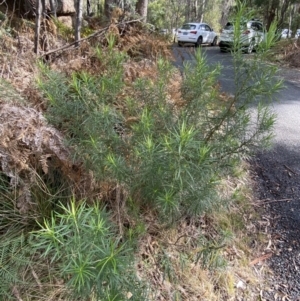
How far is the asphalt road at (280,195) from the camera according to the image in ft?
7.07

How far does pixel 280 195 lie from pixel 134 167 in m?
1.92

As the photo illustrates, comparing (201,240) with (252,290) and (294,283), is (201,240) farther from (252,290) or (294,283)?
(294,283)

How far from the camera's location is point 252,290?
→ 2.12 metres

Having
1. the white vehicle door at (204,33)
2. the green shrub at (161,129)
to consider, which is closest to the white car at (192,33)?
the white vehicle door at (204,33)

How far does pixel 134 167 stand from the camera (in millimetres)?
1696

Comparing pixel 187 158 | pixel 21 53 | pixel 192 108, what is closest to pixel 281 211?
pixel 192 108

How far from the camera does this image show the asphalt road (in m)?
2.16

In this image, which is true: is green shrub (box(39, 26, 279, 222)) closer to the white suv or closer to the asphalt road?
the white suv

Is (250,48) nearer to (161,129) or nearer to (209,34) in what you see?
(161,129)

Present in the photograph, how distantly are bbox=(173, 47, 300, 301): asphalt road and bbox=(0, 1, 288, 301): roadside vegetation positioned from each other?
0.18 m

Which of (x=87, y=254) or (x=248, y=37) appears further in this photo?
(x=248, y=37)

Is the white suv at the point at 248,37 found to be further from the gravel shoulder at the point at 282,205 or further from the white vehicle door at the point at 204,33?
the white vehicle door at the point at 204,33

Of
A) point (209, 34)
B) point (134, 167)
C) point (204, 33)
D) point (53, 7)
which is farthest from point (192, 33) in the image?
point (134, 167)

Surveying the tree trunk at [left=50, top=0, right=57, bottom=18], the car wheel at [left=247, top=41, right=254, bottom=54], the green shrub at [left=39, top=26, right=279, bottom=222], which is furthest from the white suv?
the tree trunk at [left=50, top=0, right=57, bottom=18]
